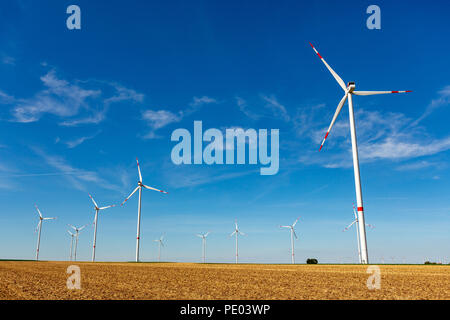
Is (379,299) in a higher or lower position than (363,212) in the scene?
lower

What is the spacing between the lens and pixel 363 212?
155 feet

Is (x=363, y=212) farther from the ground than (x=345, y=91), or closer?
closer
